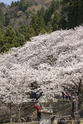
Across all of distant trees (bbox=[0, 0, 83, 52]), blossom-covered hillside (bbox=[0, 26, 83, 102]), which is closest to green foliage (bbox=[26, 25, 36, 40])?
distant trees (bbox=[0, 0, 83, 52])

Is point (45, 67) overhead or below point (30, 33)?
below

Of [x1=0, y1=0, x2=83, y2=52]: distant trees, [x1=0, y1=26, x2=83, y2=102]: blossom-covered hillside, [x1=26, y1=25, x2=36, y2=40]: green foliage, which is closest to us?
→ [x1=0, y1=26, x2=83, y2=102]: blossom-covered hillside

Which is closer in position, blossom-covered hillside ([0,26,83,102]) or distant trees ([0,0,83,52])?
blossom-covered hillside ([0,26,83,102])

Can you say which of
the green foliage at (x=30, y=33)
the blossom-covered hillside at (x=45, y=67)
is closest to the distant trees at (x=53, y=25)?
the green foliage at (x=30, y=33)

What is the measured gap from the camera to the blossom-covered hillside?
9.10 m

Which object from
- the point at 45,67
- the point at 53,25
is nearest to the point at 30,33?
the point at 53,25

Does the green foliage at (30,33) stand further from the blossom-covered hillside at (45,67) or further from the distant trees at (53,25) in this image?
the blossom-covered hillside at (45,67)

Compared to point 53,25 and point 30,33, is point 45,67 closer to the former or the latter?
point 30,33

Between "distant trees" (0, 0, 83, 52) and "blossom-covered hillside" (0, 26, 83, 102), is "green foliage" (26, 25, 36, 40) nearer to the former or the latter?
"distant trees" (0, 0, 83, 52)

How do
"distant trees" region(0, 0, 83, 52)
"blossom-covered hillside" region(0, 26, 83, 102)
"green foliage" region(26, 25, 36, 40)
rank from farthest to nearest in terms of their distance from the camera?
1. "green foliage" region(26, 25, 36, 40)
2. "distant trees" region(0, 0, 83, 52)
3. "blossom-covered hillside" region(0, 26, 83, 102)

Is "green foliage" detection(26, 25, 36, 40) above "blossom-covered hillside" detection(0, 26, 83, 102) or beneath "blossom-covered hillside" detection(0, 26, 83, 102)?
above

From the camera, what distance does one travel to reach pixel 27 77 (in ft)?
30.2

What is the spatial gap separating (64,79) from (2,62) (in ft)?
22.6

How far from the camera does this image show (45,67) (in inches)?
428
